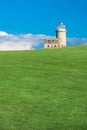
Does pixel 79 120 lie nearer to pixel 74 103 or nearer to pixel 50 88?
→ pixel 74 103

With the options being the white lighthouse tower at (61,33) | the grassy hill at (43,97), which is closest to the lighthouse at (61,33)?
the white lighthouse tower at (61,33)

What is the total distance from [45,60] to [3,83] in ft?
29.3

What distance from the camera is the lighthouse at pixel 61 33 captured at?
318 ft

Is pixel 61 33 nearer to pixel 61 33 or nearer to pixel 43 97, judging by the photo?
pixel 61 33

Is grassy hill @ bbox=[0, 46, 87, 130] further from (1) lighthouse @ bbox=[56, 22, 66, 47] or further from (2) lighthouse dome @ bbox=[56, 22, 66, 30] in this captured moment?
(2) lighthouse dome @ bbox=[56, 22, 66, 30]

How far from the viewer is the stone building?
305 feet

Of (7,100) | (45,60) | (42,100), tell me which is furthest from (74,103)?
(45,60)

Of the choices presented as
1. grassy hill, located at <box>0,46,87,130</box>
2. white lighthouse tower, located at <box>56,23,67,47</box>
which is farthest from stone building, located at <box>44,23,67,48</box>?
grassy hill, located at <box>0,46,87,130</box>

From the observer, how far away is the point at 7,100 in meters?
13.2

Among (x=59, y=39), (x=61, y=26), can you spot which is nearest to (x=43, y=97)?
(x=59, y=39)

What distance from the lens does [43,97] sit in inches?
539

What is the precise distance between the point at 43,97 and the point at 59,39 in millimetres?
83609

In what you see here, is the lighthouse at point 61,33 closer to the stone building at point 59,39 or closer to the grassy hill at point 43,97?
the stone building at point 59,39

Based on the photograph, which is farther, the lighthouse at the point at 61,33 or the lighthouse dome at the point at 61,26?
the lighthouse dome at the point at 61,26
